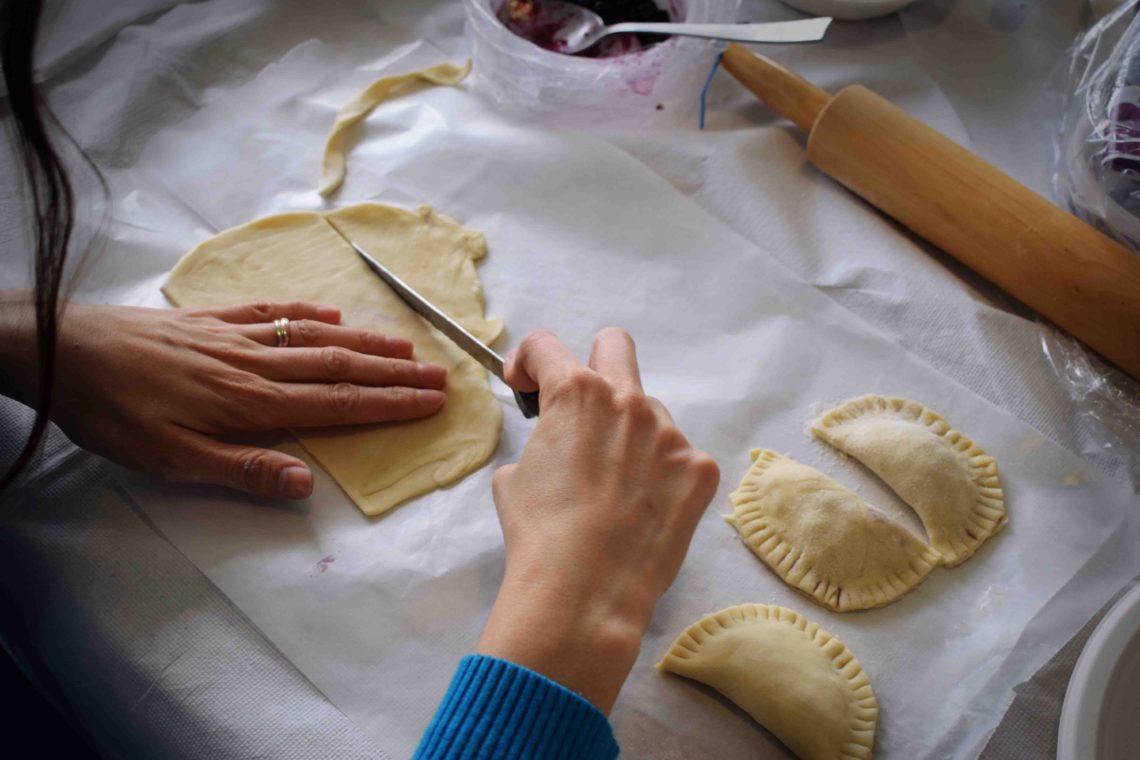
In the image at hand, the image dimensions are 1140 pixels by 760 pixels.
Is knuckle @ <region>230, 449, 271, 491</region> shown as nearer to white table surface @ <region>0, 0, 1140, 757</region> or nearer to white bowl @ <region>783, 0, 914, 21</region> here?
white table surface @ <region>0, 0, 1140, 757</region>

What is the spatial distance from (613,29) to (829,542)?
118 centimetres

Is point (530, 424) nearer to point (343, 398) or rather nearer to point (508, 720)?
point (343, 398)

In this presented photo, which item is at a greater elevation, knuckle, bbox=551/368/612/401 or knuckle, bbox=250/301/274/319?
knuckle, bbox=551/368/612/401

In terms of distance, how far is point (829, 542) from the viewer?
1.34 m

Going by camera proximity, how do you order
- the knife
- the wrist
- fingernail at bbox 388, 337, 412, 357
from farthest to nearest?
1. fingernail at bbox 388, 337, 412, 357
2. the knife
3. the wrist

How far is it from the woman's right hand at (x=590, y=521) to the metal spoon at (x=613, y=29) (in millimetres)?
909

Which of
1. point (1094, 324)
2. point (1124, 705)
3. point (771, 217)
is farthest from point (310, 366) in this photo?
point (1094, 324)

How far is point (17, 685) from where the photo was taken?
1.36 m

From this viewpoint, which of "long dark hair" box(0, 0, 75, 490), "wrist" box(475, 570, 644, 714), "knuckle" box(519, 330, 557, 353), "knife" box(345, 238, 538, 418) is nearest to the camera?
"long dark hair" box(0, 0, 75, 490)

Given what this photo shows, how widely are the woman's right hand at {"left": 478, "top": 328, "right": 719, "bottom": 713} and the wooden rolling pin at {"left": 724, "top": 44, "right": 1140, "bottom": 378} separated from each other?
0.80m

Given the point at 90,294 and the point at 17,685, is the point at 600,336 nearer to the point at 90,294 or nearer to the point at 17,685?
the point at 90,294

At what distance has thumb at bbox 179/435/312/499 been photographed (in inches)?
51.2

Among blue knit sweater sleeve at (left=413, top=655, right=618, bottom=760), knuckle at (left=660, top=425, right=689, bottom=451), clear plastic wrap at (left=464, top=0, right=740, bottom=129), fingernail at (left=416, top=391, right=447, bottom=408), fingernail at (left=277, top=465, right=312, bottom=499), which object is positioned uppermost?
clear plastic wrap at (left=464, top=0, right=740, bottom=129)

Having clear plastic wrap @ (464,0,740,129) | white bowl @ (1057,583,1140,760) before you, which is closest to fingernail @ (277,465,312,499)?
clear plastic wrap @ (464,0,740,129)
